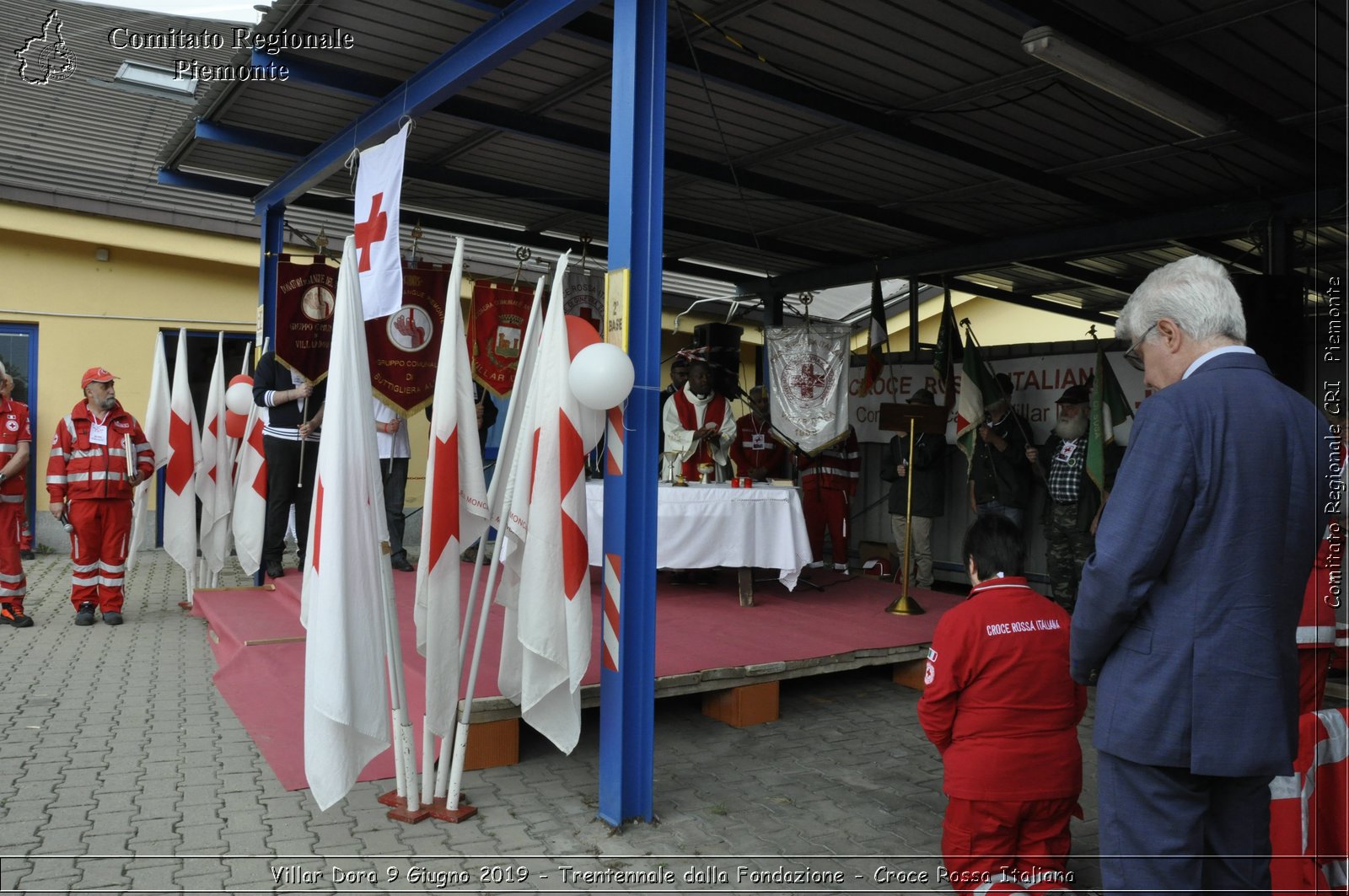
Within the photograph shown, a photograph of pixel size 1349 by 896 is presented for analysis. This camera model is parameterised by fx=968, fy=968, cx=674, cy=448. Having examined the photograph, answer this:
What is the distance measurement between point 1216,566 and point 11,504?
28.4 feet

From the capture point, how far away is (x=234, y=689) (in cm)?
588

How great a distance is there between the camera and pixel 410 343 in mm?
6508

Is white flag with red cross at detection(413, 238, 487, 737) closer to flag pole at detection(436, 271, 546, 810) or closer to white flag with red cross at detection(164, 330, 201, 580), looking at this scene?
flag pole at detection(436, 271, 546, 810)

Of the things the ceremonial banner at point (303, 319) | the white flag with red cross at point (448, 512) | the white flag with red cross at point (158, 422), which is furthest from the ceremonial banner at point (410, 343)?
the white flag with red cross at point (158, 422)

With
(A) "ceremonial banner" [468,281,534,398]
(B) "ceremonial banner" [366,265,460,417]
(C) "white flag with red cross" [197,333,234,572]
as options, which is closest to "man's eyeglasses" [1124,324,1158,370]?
(B) "ceremonial banner" [366,265,460,417]

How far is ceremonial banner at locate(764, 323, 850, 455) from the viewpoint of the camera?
9.28 m

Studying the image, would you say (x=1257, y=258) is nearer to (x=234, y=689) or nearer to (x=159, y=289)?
(x=234, y=689)

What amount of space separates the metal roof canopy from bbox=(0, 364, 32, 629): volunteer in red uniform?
2605 millimetres

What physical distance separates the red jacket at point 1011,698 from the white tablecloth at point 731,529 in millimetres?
3625

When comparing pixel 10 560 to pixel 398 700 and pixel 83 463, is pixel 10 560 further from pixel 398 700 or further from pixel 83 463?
pixel 398 700

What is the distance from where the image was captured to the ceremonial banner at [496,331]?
7.69 metres

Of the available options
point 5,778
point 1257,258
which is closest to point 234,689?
point 5,778

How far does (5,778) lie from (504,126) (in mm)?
5277

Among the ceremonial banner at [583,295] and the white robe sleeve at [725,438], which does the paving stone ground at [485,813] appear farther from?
the ceremonial banner at [583,295]
